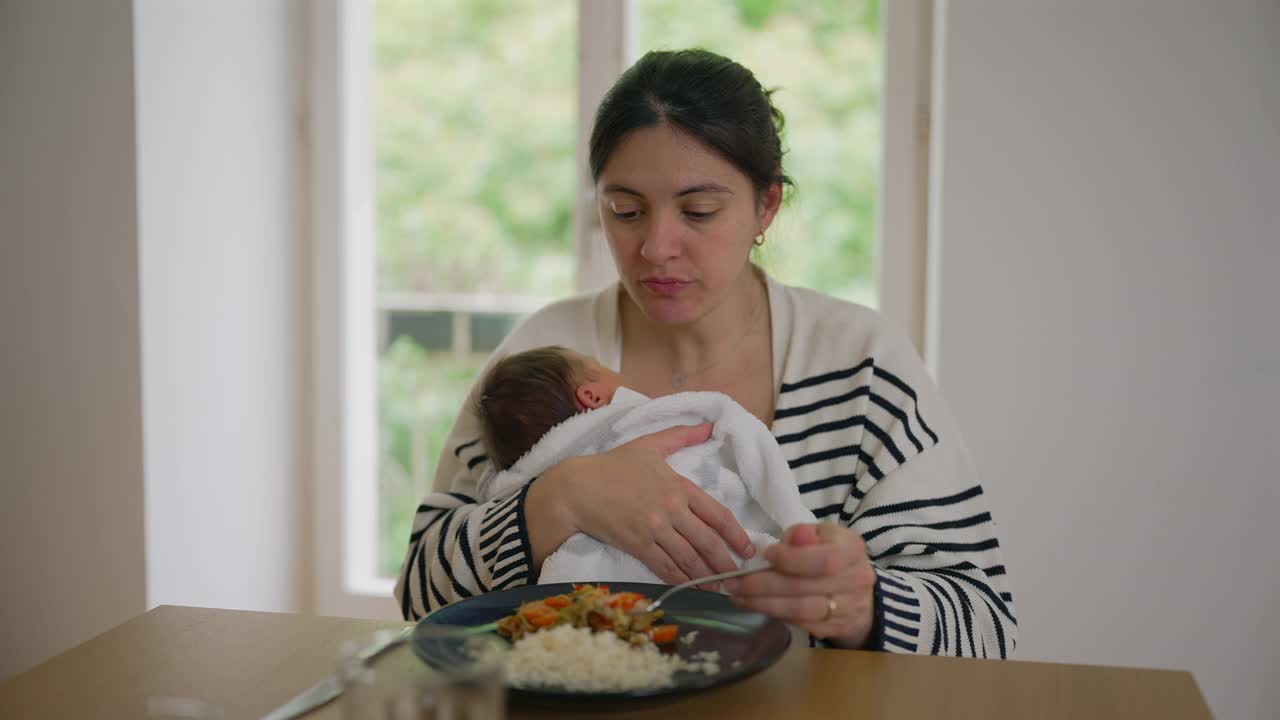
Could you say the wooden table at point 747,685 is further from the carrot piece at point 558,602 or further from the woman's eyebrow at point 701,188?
the woman's eyebrow at point 701,188

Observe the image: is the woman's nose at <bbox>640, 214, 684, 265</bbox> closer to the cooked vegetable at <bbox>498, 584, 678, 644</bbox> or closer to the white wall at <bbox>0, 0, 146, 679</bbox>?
the cooked vegetable at <bbox>498, 584, 678, 644</bbox>

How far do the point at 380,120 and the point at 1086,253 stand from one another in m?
2.00

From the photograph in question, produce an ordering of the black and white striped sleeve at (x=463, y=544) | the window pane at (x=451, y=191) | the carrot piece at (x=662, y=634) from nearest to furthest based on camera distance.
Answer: the carrot piece at (x=662, y=634) → the black and white striped sleeve at (x=463, y=544) → the window pane at (x=451, y=191)

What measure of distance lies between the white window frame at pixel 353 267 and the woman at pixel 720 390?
3.33 feet

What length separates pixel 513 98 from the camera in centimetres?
321

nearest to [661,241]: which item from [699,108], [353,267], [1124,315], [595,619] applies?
[699,108]

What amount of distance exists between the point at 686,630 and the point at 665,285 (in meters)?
0.62

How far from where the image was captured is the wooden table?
88cm

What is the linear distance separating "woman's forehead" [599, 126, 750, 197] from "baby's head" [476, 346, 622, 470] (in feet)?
0.87

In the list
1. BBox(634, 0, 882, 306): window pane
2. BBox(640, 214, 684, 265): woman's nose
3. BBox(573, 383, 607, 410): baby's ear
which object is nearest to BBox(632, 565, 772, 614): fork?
BBox(573, 383, 607, 410): baby's ear

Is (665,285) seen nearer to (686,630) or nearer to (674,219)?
(674,219)

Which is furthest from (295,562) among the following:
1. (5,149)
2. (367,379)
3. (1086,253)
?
(1086,253)

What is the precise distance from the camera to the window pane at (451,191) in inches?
126

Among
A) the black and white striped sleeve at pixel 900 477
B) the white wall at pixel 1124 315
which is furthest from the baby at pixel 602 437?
the white wall at pixel 1124 315
